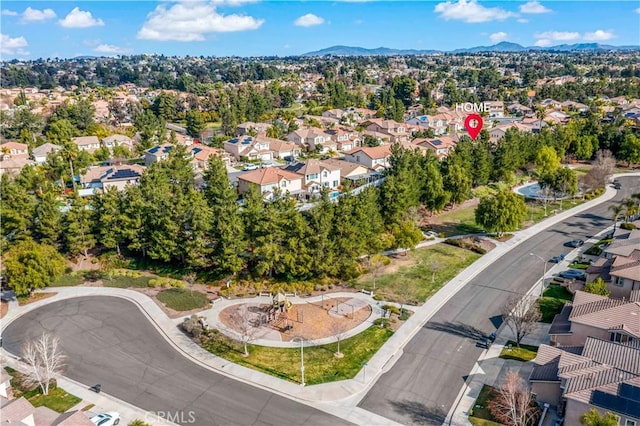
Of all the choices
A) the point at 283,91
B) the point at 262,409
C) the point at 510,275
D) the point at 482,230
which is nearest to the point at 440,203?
the point at 482,230

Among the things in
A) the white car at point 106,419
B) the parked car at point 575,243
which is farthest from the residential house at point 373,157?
the white car at point 106,419

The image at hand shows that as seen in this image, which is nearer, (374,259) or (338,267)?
(338,267)

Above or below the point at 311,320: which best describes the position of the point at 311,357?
below

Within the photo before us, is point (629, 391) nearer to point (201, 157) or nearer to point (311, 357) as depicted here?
point (311, 357)

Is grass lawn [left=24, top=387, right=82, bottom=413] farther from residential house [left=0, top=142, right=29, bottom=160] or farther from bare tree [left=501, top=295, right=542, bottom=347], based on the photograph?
residential house [left=0, top=142, right=29, bottom=160]

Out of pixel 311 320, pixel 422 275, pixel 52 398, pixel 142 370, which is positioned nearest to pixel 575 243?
pixel 422 275

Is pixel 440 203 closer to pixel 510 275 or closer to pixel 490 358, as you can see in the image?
pixel 510 275
